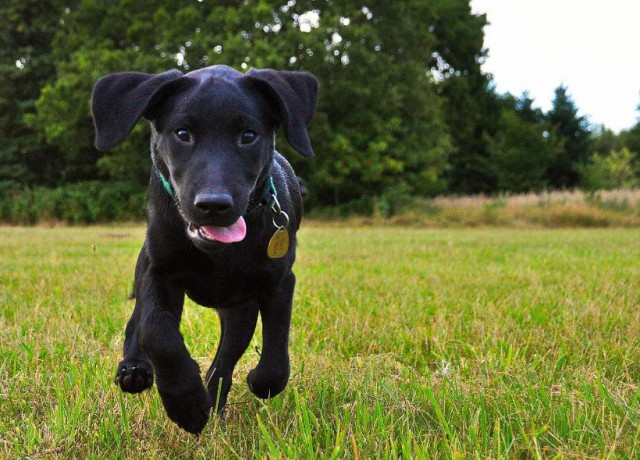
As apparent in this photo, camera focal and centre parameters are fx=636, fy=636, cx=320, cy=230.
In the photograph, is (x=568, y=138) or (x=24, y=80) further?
(x=568, y=138)

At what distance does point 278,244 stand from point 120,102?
79 centimetres

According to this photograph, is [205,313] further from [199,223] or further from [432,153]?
[432,153]

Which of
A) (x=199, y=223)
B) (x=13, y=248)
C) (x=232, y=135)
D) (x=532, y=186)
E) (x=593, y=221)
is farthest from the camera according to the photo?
(x=532, y=186)

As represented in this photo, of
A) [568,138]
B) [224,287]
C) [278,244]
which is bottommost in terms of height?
[224,287]

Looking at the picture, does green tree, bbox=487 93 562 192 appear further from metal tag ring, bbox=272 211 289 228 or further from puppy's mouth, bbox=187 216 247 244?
puppy's mouth, bbox=187 216 247 244

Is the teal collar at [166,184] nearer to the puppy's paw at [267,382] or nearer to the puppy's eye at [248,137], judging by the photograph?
the puppy's eye at [248,137]

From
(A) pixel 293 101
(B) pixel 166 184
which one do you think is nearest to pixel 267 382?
(B) pixel 166 184

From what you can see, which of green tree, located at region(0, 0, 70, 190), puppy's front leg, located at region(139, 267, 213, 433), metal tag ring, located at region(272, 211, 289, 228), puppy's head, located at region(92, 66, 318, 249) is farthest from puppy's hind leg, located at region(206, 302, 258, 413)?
green tree, located at region(0, 0, 70, 190)

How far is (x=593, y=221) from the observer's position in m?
19.8

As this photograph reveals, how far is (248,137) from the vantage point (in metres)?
2.38

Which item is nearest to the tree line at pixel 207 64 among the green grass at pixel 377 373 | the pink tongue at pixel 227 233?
the green grass at pixel 377 373

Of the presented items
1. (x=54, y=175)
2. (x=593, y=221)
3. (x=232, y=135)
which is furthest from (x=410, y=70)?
(x=232, y=135)

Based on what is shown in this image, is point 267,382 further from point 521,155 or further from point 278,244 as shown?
point 521,155

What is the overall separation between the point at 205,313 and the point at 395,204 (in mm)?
18355
